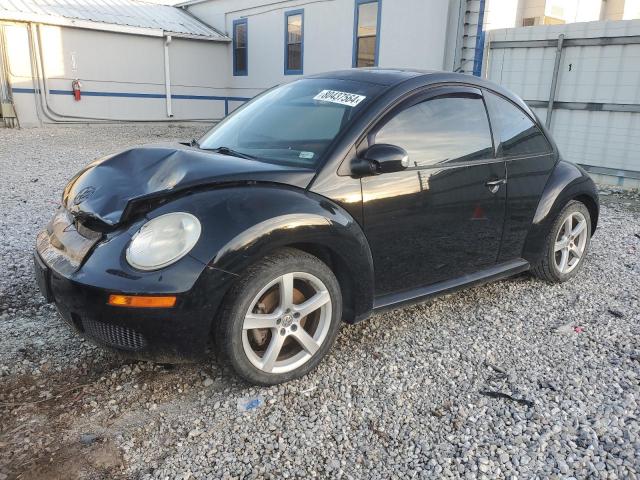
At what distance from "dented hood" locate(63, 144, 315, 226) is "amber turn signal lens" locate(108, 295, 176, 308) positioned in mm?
407

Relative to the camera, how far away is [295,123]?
328 cm

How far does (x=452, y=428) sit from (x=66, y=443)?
1.77 meters

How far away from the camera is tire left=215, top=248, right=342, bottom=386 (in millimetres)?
2533

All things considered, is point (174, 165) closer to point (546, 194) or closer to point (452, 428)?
point (452, 428)

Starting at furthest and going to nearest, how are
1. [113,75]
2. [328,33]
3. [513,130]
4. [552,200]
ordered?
[113,75], [328,33], [552,200], [513,130]

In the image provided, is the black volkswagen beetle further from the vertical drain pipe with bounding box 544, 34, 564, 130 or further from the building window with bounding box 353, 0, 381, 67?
the building window with bounding box 353, 0, 381, 67

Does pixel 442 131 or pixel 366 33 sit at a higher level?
pixel 366 33

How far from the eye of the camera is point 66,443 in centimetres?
230

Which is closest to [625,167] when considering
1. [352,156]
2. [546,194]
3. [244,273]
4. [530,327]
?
[546,194]

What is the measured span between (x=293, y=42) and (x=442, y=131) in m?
14.6

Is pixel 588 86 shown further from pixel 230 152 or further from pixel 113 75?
pixel 113 75

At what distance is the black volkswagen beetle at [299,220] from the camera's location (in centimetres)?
244

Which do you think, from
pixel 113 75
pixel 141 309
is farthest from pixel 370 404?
pixel 113 75

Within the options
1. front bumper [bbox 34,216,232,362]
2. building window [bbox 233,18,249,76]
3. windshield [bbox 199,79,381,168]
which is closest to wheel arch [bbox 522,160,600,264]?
windshield [bbox 199,79,381,168]
